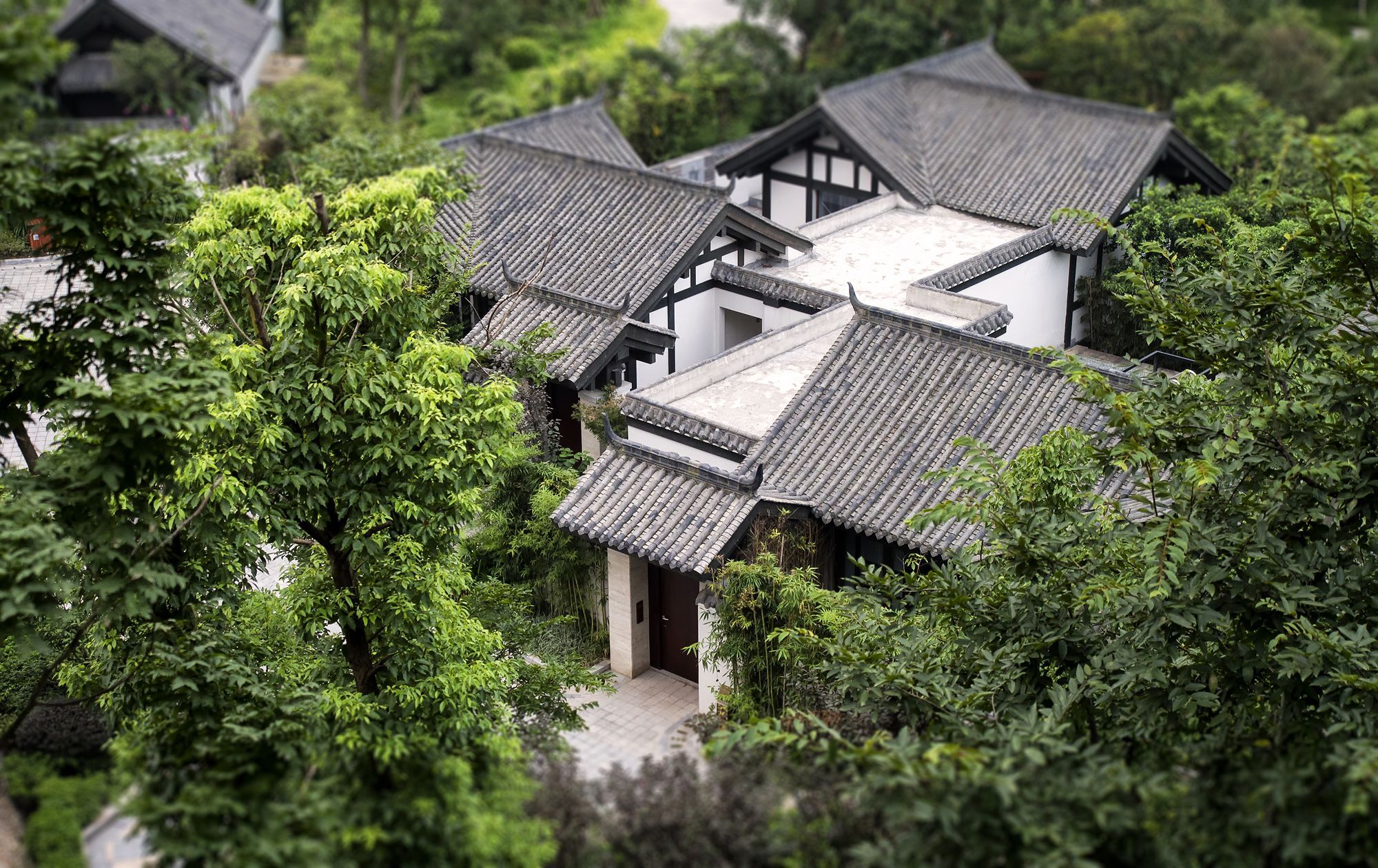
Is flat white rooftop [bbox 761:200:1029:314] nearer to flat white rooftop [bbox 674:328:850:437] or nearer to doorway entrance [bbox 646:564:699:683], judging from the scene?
flat white rooftop [bbox 674:328:850:437]

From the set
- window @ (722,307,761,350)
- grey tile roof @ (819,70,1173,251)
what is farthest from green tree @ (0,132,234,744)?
grey tile roof @ (819,70,1173,251)

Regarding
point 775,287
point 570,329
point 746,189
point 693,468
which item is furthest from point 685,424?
point 746,189

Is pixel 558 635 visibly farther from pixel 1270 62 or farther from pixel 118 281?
pixel 1270 62

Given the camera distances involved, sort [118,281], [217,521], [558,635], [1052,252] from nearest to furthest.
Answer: [118,281]
[217,521]
[558,635]
[1052,252]

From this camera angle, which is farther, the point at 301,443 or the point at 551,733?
the point at 301,443

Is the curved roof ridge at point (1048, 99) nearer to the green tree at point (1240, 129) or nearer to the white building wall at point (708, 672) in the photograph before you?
the green tree at point (1240, 129)

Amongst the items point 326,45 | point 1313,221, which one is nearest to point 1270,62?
point 326,45
